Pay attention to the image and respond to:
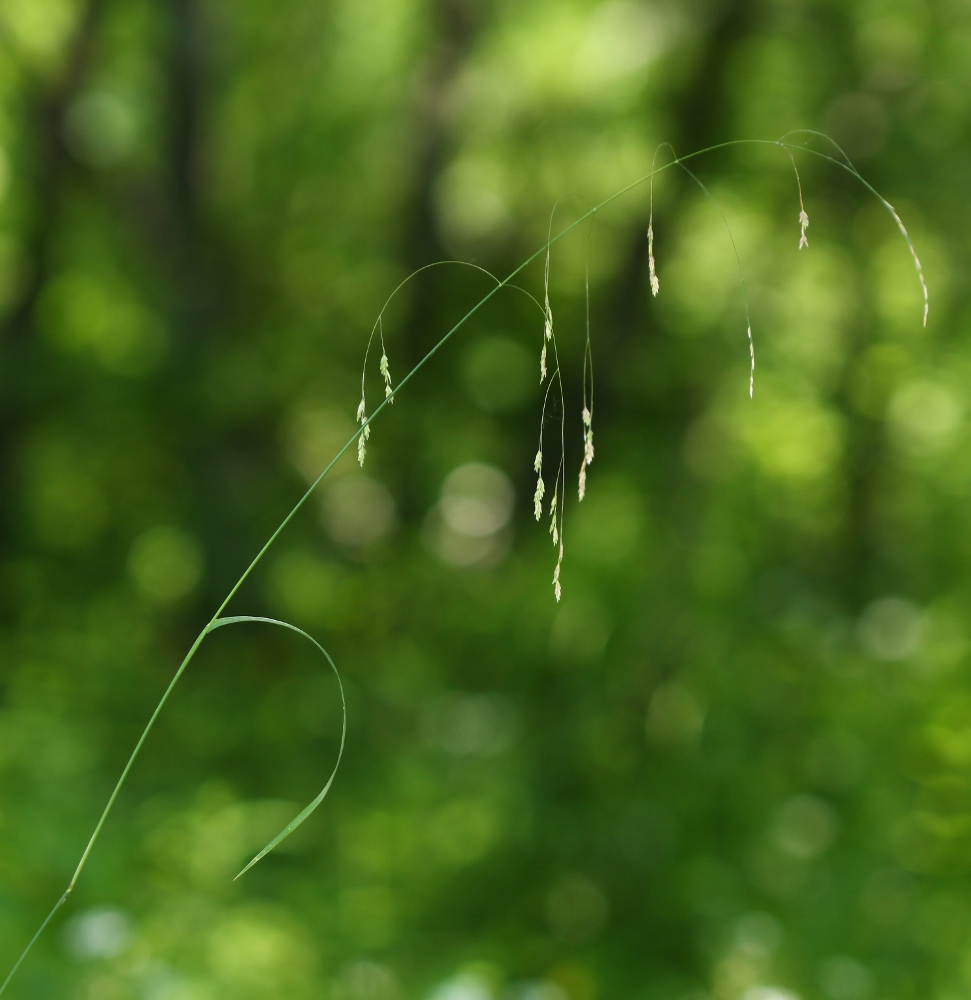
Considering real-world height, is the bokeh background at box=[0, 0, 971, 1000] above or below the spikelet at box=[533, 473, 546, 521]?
below

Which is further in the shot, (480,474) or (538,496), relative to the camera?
(480,474)

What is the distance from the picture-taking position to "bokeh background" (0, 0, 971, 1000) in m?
2.67

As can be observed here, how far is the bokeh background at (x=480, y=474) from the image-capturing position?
8.77 ft

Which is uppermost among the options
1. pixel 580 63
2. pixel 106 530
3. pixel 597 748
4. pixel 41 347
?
pixel 580 63

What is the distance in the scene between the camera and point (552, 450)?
4.29 meters

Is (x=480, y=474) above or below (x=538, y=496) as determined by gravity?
below

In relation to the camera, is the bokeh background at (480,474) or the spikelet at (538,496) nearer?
the spikelet at (538,496)

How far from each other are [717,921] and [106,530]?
3.72 m

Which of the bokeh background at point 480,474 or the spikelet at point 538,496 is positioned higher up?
the spikelet at point 538,496

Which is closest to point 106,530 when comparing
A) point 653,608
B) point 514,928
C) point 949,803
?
point 653,608

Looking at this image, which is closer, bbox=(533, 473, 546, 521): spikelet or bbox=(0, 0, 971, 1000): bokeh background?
bbox=(533, 473, 546, 521): spikelet

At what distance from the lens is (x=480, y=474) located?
4488mm

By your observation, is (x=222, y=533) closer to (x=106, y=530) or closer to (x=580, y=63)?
(x=106, y=530)

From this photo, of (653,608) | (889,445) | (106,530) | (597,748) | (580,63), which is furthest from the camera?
(889,445)
